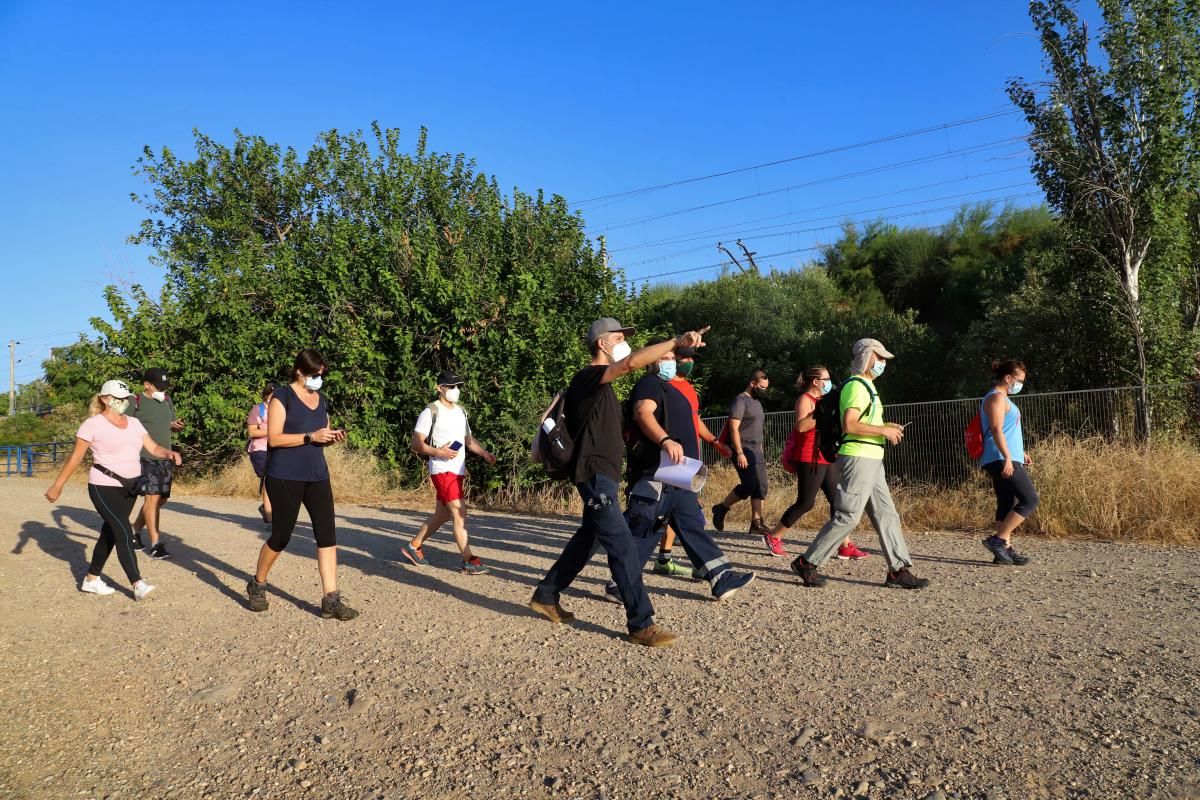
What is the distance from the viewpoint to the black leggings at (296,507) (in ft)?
20.1

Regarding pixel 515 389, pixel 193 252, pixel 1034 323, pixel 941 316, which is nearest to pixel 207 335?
pixel 515 389

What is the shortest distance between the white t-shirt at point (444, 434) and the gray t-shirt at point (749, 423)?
297cm

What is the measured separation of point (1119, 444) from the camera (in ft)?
34.3

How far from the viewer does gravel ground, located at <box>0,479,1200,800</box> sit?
11.1ft

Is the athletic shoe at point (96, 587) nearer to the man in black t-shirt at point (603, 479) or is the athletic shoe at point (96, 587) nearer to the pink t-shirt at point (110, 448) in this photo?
the pink t-shirt at point (110, 448)

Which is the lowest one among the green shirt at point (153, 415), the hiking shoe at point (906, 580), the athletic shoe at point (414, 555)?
the hiking shoe at point (906, 580)

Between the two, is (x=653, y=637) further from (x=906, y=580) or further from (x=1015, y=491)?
(x=1015, y=491)

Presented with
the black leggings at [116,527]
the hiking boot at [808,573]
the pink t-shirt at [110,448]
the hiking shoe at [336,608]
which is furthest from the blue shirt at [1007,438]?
the pink t-shirt at [110,448]

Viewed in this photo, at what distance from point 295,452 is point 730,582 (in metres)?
3.16

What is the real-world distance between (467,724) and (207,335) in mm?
17507

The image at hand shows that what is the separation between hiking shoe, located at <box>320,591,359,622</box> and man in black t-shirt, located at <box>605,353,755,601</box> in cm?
188

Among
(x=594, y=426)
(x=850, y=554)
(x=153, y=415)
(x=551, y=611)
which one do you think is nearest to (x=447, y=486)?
(x=551, y=611)

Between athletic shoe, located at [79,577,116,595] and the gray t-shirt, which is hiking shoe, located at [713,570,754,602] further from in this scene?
athletic shoe, located at [79,577,116,595]

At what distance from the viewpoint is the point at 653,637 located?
16.8 ft
